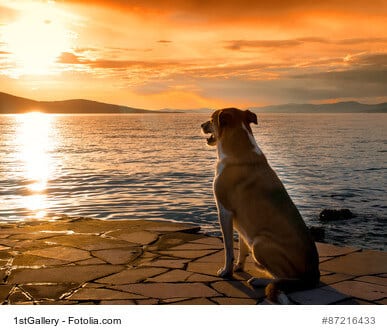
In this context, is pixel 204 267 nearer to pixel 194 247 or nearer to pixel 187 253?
pixel 187 253

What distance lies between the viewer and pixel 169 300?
5.08 m

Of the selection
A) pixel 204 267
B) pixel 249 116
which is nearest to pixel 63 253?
pixel 204 267

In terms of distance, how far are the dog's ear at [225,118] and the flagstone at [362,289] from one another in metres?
1.84

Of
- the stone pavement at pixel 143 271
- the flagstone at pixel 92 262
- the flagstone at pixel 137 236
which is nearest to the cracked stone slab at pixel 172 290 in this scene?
the stone pavement at pixel 143 271

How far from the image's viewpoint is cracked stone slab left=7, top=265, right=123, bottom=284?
5.72m

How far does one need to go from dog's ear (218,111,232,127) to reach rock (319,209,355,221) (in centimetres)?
943

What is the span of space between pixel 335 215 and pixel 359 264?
27.4 feet

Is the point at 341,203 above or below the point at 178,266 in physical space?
below

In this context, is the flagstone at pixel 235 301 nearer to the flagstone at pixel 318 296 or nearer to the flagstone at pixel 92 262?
the flagstone at pixel 318 296

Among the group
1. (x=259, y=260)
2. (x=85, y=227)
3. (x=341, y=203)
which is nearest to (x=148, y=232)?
(x=85, y=227)

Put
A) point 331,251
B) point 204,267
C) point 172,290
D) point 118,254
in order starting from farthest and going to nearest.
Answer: point 331,251
point 118,254
point 204,267
point 172,290

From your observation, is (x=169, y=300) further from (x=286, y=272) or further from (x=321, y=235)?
(x=321, y=235)

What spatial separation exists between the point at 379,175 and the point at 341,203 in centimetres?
762

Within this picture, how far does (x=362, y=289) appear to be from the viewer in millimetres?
5363
